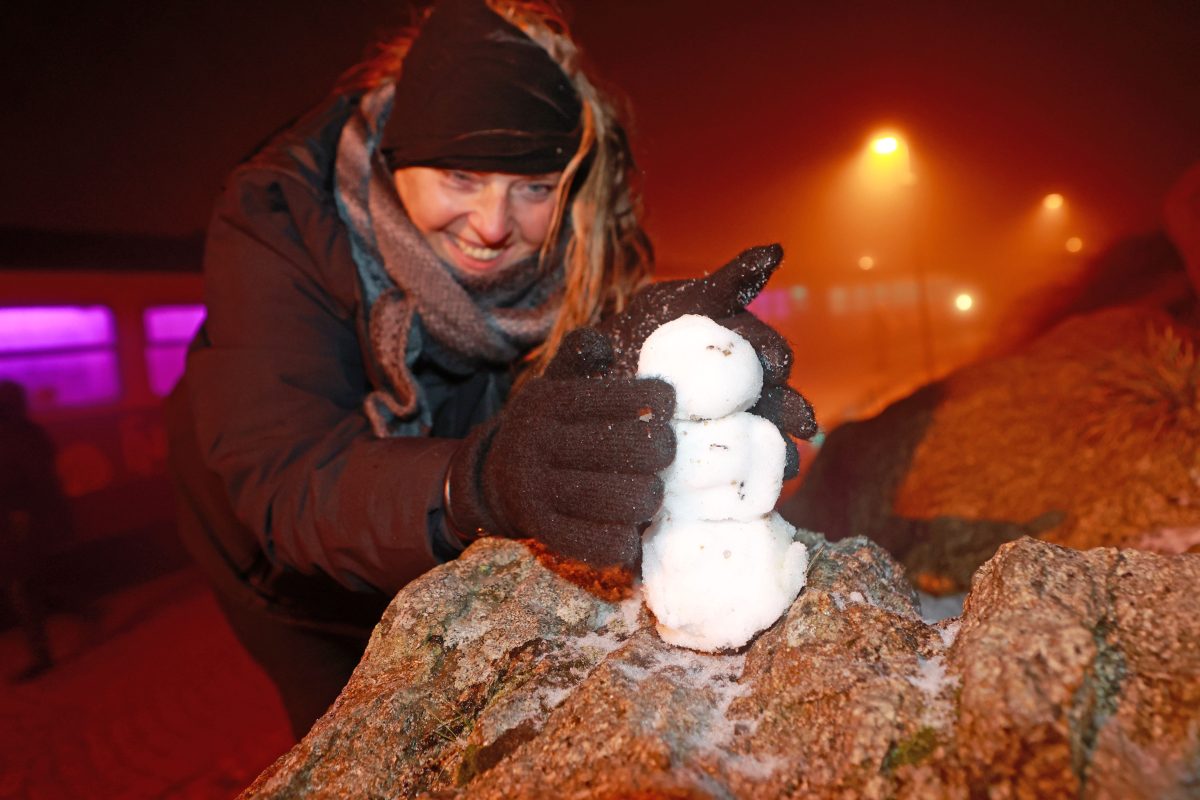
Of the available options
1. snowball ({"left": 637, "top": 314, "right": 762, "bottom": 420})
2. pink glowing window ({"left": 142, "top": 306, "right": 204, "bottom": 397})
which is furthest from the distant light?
snowball ({"left": 637, "top": 314, "right": 762, "bottom": 420})

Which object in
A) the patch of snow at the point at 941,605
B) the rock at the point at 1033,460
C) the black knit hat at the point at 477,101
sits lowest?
the patch of snow at the point at 941,605

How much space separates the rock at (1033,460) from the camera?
13.0 feet

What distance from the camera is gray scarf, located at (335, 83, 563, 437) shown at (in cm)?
237

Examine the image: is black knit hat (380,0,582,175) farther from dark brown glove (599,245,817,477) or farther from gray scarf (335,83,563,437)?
dark brown glove (599,245,817,477)

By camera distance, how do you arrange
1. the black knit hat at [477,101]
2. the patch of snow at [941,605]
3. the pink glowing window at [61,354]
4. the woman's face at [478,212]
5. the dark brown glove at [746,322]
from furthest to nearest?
the pink glowing window at [61,354] → the patch of snow at [941,605] → the woman's face at [478,212] → the black knit hat at [477,101] → the dark brown glove at [746,322]

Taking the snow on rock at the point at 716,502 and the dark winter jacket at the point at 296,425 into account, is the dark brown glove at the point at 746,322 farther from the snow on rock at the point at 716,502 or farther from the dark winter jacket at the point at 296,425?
the dark winter jacket at the point at 296,425

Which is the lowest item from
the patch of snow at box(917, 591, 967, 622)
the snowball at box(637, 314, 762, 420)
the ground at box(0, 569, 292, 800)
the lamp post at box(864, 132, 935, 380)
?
the ground at box(0, 569, 292, 800)

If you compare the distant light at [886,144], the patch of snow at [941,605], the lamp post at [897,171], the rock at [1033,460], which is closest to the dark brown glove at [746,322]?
the patch of snow at [941,605]

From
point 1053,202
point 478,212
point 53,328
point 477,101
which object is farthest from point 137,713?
point 1053,202

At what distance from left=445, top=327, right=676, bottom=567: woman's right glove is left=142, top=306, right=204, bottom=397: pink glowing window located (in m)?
8.15

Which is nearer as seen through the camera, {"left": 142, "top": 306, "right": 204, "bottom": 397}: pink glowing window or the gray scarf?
the gray scarf

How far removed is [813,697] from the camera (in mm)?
1189

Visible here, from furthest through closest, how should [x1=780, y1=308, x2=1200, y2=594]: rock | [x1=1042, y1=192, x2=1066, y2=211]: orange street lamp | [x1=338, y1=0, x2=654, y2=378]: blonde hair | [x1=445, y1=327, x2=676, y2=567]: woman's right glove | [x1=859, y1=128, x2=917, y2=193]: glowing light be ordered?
[x1=1042, y1=192, x2=1066, y2=211]: orange street lamp < [x1=859, y1=128, x2=917, y2=193]: glowing light < [x1=780, y1=308, x2=1200, y2=594]: rock < [x1=338, y1=0, x2=654, y2=378]: blonde hair < [x1=445, y1=327, x2=676, y2=567]: woman's right glove

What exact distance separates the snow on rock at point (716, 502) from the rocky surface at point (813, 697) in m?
0.07
